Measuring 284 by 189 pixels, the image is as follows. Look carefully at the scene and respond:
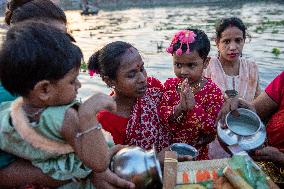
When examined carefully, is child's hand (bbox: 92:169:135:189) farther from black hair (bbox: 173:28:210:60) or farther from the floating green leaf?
the floating green leaf

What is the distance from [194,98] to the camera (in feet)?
9.33

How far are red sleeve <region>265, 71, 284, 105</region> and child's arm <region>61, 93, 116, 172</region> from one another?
170cm

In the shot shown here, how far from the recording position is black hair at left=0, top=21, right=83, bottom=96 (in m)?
1.68

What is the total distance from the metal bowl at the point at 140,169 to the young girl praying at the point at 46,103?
21 cm

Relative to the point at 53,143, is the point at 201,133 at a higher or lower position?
lower

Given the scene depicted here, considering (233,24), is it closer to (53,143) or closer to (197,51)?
(197,51)

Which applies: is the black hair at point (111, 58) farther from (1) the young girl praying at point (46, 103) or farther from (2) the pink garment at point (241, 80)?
(2) the pink garment at point (241, 80)

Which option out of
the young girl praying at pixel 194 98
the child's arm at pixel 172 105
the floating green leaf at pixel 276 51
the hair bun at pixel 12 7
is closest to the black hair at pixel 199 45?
the young girl praying at pixel 194 98

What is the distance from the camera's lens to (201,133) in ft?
9.60

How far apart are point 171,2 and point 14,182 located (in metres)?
49.1

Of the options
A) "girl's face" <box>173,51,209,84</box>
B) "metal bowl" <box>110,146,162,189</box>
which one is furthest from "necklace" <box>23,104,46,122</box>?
"girl's face" <box>173,51,209,84</box>

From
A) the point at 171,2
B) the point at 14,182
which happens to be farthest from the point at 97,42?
the point at 171,2

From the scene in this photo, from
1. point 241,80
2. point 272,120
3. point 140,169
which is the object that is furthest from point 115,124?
point 241,80

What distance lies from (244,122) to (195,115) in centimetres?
36
